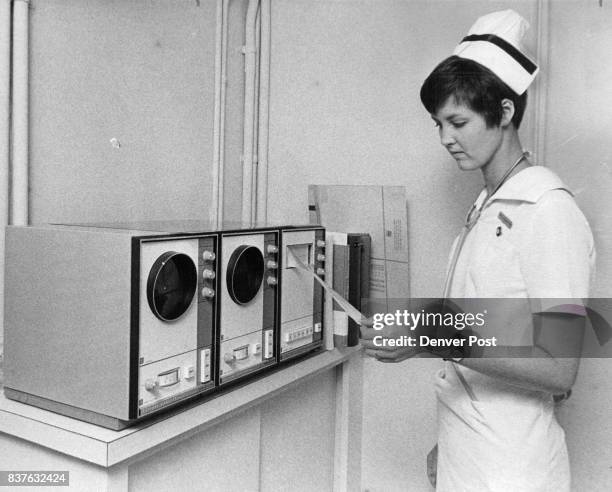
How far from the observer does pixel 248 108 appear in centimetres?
200

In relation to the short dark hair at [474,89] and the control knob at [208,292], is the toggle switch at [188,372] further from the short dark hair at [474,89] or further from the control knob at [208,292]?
the short dark hair at [474,89]

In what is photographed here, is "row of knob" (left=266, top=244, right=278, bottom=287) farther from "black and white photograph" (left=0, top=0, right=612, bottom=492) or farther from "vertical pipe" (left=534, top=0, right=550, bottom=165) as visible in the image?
"vertical pipe" (left=534, top=0, right=550, bottom=165)

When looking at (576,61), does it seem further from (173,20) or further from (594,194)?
(173,20)

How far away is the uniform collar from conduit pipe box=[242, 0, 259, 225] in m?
1.06

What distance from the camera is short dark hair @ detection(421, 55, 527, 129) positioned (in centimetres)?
114

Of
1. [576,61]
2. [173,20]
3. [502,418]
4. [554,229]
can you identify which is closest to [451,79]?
[554,229]

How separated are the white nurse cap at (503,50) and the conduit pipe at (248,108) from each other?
3.01 feet

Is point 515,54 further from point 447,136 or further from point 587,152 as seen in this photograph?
point 587,152

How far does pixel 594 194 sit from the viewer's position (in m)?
1.51

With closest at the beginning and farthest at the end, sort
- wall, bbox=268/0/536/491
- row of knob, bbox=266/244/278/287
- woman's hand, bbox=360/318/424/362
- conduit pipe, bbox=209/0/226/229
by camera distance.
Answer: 1. woman's hand, bbox=360/318/424/362
2. row of knob, bbox=266/244/278/287
3. wall, bbox=268/0/536/491
4. conduit pipe, bbox=209/0/226/229

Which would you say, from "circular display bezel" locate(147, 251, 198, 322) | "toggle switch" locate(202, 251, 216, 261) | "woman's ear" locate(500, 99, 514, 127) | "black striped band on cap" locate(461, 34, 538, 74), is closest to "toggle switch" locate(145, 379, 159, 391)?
"circular display bezel" locate(147, 251, 198, 322)

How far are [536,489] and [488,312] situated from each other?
0.35 metres

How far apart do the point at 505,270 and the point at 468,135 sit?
288 millimetres

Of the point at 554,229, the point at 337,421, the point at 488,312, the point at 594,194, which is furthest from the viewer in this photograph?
the point at 337,421
